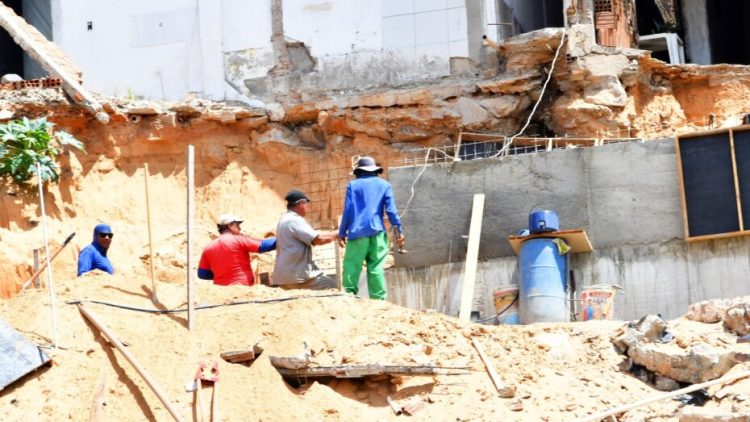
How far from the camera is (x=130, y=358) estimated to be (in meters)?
14.0

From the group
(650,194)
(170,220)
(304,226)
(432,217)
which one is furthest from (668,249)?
(170,220)

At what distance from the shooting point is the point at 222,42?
78.5 feet

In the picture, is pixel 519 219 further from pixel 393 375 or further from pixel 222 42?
pixel 222 42

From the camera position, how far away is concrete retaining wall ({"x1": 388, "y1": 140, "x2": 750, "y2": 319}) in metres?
18.0

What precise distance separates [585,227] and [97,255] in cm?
537

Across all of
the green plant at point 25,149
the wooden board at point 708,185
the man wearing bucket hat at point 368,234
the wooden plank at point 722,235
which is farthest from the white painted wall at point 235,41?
the man wearing bucket hat at point 368,234

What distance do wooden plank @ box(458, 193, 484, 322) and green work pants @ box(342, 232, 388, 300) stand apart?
131cm

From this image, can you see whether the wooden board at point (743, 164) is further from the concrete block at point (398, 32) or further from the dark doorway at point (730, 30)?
the dark doorway at point (730, 30)

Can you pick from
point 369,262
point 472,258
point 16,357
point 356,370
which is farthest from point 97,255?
point 472,258

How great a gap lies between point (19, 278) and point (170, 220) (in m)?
2.60

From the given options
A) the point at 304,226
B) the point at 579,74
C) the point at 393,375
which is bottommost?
the point at 393,375

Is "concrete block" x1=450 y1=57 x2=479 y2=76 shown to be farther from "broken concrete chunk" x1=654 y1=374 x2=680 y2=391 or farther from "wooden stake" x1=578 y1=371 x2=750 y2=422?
"wooden stake" x1=578 y1=371 x2=750 y2=422

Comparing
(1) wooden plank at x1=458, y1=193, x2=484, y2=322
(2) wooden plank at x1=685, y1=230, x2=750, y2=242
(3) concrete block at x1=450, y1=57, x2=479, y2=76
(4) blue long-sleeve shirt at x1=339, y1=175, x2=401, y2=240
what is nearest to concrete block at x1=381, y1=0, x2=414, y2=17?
(3) concrete block at x1=450, y1=57, x2=479, y2=76

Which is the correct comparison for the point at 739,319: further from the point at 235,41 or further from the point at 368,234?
the point at 235,41
